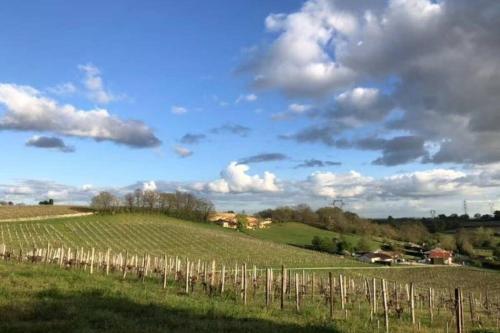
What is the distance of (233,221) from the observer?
4975 inches

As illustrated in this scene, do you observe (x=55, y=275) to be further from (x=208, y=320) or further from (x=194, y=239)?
(x=194, y=239)

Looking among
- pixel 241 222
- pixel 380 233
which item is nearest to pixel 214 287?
pixel 241 222

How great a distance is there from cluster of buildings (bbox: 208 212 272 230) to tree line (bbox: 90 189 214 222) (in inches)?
95.1

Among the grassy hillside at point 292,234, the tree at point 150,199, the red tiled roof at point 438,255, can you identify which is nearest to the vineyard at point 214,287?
the red tiled roof at point 438,255

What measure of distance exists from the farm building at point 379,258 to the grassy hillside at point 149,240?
12.8 meters

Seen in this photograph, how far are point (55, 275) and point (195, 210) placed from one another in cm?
10247

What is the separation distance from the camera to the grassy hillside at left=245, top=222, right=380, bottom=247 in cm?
11088

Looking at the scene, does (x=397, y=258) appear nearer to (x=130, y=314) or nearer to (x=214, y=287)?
(x=214, y=287)

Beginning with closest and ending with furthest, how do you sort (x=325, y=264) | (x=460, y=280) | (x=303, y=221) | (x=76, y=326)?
(x=76, y=326) → (x=460, y=280) → (x=325, y=264) → (x=303, y=221)

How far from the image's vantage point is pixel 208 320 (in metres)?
13.5

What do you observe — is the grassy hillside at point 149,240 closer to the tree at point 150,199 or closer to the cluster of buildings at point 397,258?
the cluster of buildings at point 397,258

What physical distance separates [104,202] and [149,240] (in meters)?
34.0

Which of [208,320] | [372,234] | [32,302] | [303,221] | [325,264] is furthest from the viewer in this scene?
[303,221]

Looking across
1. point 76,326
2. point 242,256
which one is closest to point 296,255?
point 242,256
